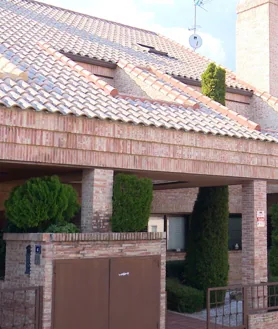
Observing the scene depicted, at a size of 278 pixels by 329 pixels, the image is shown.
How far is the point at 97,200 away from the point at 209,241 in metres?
5.10

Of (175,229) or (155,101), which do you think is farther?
(175,229)

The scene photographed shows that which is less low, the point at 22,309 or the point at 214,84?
the point at 214,84

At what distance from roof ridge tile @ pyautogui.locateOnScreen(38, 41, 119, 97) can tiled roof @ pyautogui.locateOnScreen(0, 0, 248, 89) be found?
27.5 inches

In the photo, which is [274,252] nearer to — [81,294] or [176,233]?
[176,233]

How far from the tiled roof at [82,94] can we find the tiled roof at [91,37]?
0.33 ft

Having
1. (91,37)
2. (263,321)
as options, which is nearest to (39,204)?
(263,321)

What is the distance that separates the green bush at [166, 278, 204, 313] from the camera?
13.6 m

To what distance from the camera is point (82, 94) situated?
10820 mm

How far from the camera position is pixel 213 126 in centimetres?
1170

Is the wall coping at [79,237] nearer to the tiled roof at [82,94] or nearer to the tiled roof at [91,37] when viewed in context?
the tiled roof at [82,94]

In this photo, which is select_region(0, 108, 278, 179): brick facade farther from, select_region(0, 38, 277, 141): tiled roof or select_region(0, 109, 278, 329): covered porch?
select_region(0, 38, 277, 141): tiled roof

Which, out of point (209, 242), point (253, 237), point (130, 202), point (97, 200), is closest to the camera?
point (97, 200)

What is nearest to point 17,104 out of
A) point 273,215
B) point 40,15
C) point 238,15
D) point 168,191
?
point 168,191

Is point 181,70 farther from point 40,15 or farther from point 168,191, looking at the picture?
point 40,15
